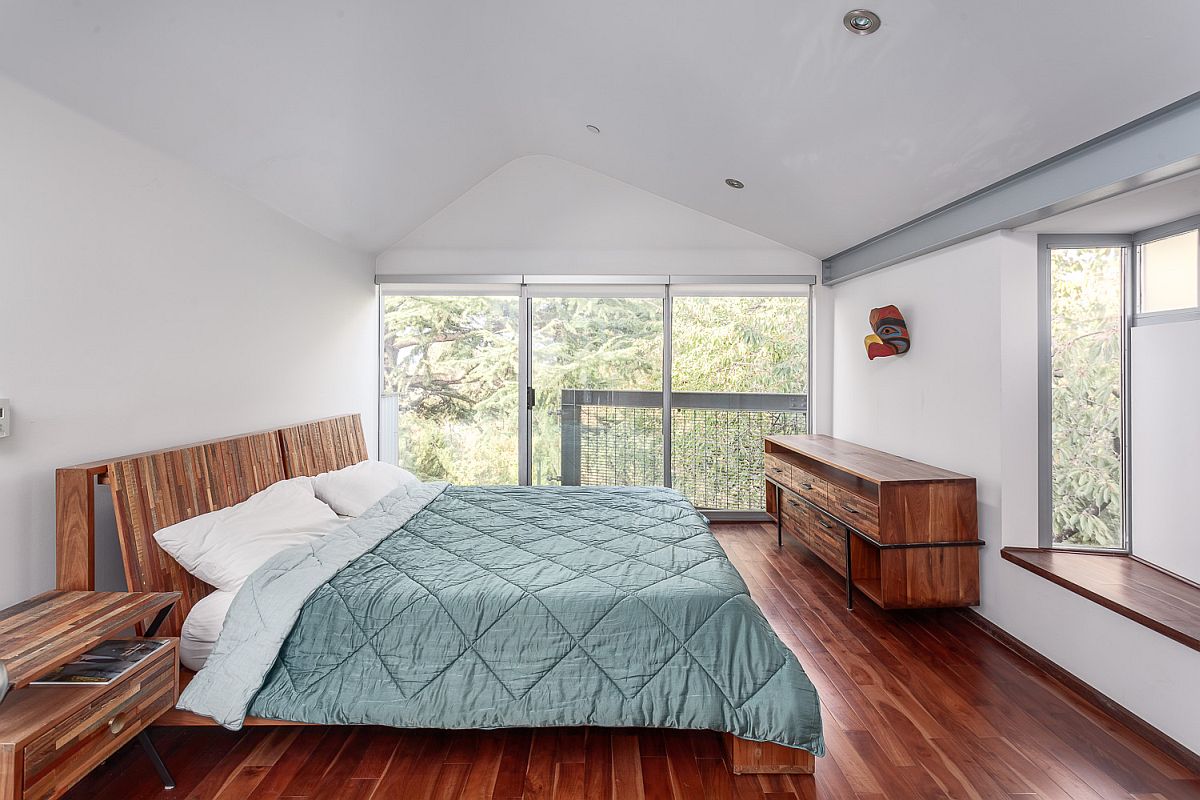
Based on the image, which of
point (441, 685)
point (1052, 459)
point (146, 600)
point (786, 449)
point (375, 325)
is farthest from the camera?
point (375, 325)

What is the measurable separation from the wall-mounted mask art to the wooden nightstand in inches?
144

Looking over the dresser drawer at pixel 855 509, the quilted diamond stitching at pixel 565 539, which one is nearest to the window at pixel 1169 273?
the dresser drawer at pixel 855 509

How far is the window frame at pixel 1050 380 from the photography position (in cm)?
279

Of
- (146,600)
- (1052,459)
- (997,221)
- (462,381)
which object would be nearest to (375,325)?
(462,381)

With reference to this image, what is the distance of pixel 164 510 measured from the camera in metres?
2.28

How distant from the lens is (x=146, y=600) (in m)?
1.83

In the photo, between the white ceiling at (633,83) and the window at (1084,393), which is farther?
the window at (1084,393)

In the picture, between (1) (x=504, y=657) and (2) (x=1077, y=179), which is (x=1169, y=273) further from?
(1) (x=504, y=657)

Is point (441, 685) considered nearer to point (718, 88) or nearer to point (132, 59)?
point (132, 59)

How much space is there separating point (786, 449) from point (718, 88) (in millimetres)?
2702

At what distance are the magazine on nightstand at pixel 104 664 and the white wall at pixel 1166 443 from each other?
3.80 meters

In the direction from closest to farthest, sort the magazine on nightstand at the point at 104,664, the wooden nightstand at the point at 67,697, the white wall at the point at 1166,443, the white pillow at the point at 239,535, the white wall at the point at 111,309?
the wooden nightstand at the point at 67,697
the magazine on nightstand at the point at 104,664
the white wall at the point at 111,309
the white pillow at the point at 239,535
the white wall at the point at 1166,443

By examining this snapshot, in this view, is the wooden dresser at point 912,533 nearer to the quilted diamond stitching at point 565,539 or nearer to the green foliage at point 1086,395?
the green foliage at point 1086,395

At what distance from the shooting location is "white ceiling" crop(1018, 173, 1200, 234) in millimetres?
2188
